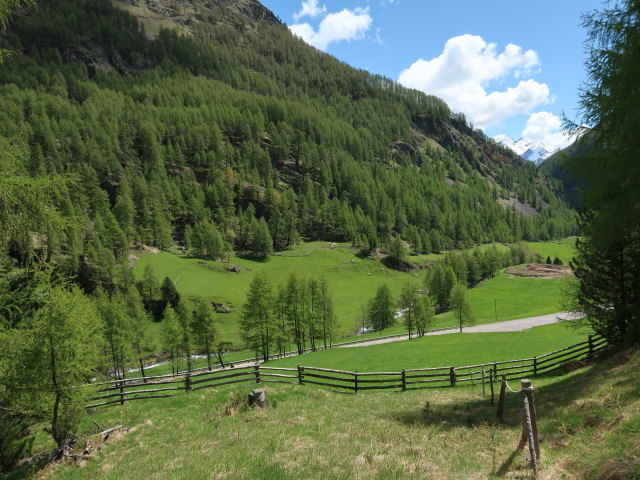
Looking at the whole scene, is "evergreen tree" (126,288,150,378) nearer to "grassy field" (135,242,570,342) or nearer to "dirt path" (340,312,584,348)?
"grassy field" (135,242,570,342)

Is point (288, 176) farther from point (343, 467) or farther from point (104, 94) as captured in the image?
point (343, 467)

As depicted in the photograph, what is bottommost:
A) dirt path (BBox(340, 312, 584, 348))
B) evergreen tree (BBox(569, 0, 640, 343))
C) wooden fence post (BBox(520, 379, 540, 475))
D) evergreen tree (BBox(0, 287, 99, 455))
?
dirt path (BBox(340, 312, 584, 348))

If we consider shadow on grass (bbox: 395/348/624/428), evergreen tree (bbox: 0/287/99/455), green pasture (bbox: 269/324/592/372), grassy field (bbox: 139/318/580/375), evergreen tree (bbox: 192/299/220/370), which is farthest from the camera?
evergreen tree (bbox: 192/299/220/370)

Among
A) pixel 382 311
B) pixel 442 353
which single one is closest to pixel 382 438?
pixel 442 353

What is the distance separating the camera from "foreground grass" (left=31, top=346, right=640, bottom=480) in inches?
346

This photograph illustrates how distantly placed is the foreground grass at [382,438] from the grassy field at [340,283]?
51.4 meters

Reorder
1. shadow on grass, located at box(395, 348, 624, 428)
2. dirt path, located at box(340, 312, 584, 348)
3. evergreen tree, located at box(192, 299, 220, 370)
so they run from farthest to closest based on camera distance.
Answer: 1. dirt path, located at box(340, 312, 584, 348)
2. evergreen tree, located at box(192, 299, 220, 370)
3. shadow on grass, located at box(395, 348, 624, 428)

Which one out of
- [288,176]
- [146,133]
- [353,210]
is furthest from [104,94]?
[353,210]

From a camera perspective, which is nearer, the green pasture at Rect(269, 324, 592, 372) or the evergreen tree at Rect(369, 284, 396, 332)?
the green pasture at Rect(269, 324, 592, 372)

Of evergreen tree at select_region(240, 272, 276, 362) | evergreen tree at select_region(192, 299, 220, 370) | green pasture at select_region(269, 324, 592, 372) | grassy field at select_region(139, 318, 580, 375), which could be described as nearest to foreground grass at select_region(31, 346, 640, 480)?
green pasture at select_region(269, 324, 592, 372)

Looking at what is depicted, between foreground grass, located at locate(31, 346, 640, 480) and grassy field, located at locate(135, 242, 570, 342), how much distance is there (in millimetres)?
51356

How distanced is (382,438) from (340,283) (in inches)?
3847

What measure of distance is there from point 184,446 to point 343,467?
785 centimetres

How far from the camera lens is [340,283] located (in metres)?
109
